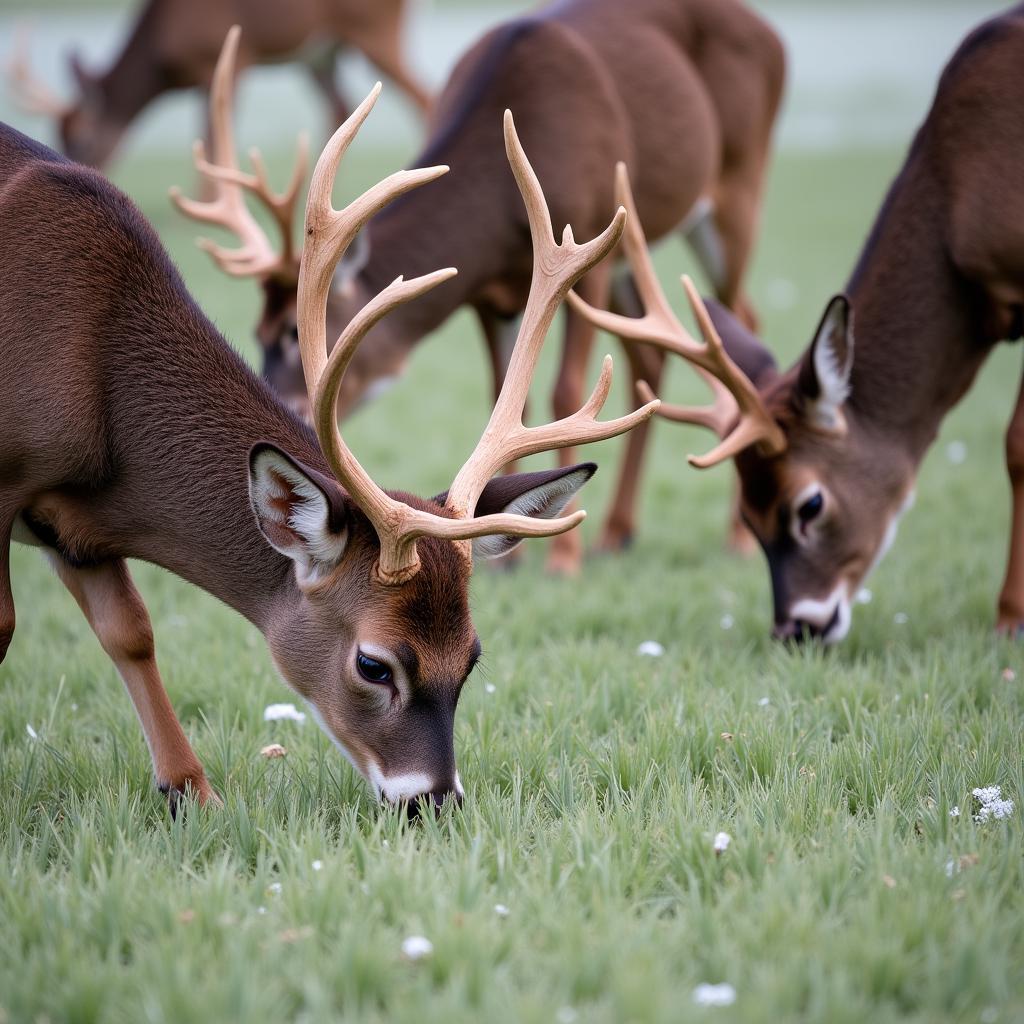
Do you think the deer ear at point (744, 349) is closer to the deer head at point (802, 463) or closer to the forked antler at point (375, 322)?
the deer head at point (802, 463)

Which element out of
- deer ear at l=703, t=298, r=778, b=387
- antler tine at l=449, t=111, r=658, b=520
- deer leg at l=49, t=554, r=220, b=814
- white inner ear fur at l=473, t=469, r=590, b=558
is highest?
antler tine at l=449, t=111, r=658, b=520

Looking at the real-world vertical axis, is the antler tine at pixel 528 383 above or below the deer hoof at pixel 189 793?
above

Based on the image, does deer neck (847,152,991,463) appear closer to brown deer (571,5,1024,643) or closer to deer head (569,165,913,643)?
brown deer (571,5,1024,643)

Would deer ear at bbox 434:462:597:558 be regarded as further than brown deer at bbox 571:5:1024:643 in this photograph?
No

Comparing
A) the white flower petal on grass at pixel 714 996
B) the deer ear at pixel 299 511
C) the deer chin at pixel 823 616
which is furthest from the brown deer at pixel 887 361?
the white flower petal on grass at pixel 714 996

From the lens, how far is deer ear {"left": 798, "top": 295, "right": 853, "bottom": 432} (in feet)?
16.7

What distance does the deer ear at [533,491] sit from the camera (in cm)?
371

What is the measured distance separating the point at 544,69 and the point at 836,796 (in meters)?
4.12

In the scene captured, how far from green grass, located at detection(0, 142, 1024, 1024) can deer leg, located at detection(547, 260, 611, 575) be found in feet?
1.32

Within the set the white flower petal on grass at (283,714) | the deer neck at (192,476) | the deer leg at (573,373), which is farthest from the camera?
the deer leg at (573,373)

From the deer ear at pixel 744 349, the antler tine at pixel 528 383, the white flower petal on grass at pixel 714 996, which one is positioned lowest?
the deer ear at pixel 744 349

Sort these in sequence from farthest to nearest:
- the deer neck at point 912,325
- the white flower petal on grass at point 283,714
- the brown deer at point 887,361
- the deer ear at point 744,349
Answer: the deer ear at point 744,349, the deer neck at point 912,325, the brown deer at point 887,361, the white flower petal on grass at point 283,714

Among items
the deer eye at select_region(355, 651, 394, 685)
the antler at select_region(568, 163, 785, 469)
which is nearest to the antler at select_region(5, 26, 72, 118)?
the antler at select_region(568, 163, 785, 469)

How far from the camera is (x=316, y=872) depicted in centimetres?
312
